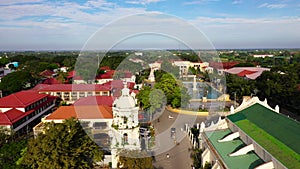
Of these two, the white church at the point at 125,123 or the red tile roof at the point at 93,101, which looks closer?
the white church at the point at 125,123

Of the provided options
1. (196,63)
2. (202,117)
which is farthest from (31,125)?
(196,63)

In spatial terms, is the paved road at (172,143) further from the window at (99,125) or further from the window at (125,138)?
the window at (99,125)

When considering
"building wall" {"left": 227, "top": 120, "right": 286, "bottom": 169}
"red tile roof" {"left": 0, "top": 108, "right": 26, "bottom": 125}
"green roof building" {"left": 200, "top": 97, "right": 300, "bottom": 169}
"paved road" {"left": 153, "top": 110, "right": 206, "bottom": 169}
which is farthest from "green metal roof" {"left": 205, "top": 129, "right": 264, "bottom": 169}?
"red tile roof" {"left": 0, "top": 108, "right": 26, "bottom": 125}

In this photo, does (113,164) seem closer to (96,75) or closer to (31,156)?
(31,156)

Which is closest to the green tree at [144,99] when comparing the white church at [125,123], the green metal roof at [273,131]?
the white church at [125,123]

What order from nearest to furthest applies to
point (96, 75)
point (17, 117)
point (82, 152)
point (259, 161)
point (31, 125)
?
1. point (259, 161)
2. point (82, 152)
3. point (17, 117)
4. point (31, 125)
5. point (96, 75)

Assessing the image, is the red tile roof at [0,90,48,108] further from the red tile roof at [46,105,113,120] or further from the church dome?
the church dome

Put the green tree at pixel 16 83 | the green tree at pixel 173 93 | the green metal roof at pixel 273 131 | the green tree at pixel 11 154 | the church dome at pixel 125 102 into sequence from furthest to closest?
the green tree at pixel 16 83 → the green tree at pixel 173 93 → the church dome at pixel 125 102 → the green tree at pixel 11 154 → the green metal roof at pixel 273 131
